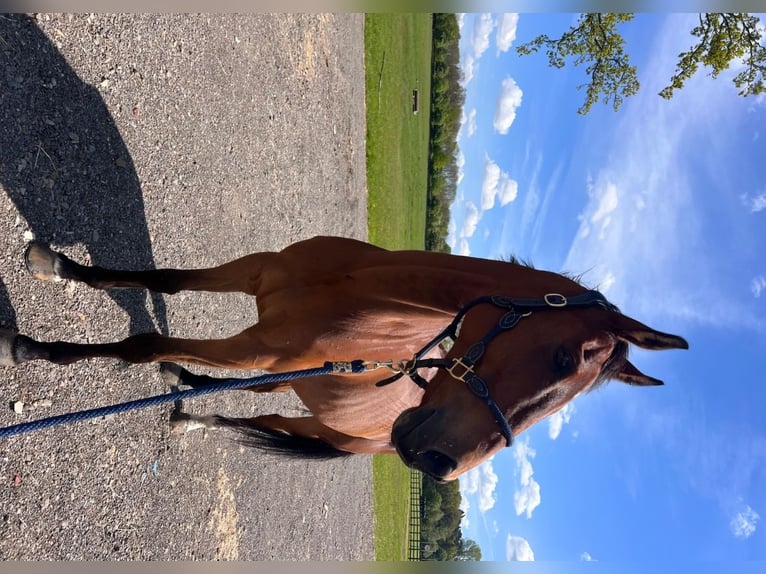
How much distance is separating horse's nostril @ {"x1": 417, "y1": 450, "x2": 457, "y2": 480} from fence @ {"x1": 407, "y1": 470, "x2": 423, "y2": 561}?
21.4m

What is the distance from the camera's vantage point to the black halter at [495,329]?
83.1 inches

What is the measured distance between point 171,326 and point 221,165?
6.69 ft

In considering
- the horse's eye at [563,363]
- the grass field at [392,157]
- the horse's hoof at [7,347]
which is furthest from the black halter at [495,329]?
the grass field at [392,157]

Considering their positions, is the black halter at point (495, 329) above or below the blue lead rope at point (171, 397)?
above

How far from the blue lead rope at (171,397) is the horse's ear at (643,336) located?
109 centimetres

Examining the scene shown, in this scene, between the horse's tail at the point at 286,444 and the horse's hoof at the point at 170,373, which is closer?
the horse's tail at the point at 286,444

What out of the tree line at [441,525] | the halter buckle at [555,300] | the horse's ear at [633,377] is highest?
the halter buckle at [555,300]

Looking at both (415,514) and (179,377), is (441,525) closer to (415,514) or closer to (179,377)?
(415,514)

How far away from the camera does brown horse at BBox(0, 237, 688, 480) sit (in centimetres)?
210

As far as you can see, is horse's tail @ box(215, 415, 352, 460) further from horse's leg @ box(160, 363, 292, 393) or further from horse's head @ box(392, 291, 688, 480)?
horse's head @ box(392, 291, 688, 480)

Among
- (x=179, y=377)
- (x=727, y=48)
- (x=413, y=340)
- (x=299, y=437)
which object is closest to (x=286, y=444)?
(x=299, y=437)

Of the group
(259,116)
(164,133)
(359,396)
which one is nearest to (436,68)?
(259,116)

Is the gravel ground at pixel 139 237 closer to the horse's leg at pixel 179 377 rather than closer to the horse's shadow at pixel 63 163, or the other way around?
the horse's shadow at pixel 63 163

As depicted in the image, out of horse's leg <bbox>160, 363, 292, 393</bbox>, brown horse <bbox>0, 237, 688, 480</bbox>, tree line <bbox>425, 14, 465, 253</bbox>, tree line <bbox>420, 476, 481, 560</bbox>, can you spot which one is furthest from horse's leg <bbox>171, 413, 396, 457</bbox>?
tree line <bbox>425, 14, 465, 253</bbox>
